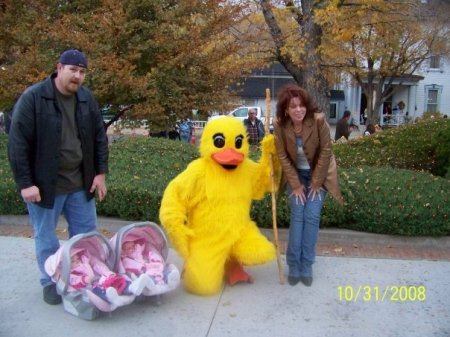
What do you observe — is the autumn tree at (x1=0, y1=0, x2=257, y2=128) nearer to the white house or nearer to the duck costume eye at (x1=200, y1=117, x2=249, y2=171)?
the duck costume eye at (x1=200, y1=117, x2=249, y2=171)

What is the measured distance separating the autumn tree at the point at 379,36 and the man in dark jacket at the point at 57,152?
7.48 m

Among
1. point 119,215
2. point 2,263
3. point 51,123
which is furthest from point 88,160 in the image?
point 119,215

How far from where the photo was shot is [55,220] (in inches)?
146

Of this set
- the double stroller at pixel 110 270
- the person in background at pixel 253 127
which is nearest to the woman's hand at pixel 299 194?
the double stroller at pixel 110 270

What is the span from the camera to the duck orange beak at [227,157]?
3787mm

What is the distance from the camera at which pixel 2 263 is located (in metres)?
4.65

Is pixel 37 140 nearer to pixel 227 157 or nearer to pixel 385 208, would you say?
pixel 227 157

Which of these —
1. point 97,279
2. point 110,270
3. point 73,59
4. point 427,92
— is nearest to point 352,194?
point 110,270

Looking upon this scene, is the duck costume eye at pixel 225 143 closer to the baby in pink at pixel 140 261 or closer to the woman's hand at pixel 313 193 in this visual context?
the woman's hand at pixel 313 193

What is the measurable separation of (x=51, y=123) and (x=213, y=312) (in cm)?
181

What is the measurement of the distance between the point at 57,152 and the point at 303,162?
1.92 metres

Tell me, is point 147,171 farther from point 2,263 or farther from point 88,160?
point 88,160

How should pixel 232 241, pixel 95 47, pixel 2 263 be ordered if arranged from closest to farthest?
pixel 232 241, pixel 2 263, pixel 95 47

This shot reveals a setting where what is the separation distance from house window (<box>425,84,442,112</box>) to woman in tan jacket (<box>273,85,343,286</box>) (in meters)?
34.5
